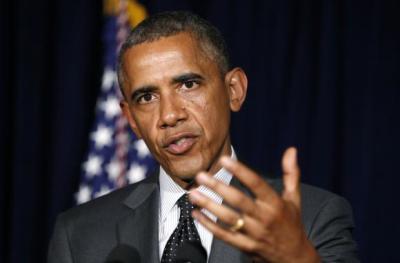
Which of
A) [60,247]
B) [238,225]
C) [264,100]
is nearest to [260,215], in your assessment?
[238,225]

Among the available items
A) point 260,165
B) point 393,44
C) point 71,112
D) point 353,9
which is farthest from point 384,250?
point 71,112

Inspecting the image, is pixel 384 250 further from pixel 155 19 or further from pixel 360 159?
pixel 155 19

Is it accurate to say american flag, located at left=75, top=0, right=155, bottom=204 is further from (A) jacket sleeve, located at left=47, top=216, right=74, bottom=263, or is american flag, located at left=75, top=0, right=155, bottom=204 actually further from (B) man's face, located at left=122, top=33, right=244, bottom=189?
(B) man's face, located at left=122, top=33, right=244, bottom=189

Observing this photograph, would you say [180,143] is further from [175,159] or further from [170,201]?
[170,201]

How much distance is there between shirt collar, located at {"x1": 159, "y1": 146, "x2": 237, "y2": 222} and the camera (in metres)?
1.64

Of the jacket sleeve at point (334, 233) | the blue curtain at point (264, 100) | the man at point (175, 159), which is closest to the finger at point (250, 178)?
the man at point (175, 159)

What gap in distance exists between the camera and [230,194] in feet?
3.15

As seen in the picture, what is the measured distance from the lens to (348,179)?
249cm

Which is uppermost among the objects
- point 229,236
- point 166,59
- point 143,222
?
point 166,59

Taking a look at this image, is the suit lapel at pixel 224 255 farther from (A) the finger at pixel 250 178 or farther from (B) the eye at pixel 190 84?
(A) the finger at pixel 250 178

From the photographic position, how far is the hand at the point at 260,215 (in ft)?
3.19

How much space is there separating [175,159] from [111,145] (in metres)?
1.25

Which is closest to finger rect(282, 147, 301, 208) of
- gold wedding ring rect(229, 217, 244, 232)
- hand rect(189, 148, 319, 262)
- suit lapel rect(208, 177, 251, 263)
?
hand rect(189, 148, 319, 262)

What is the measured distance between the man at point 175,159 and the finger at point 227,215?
376mm
